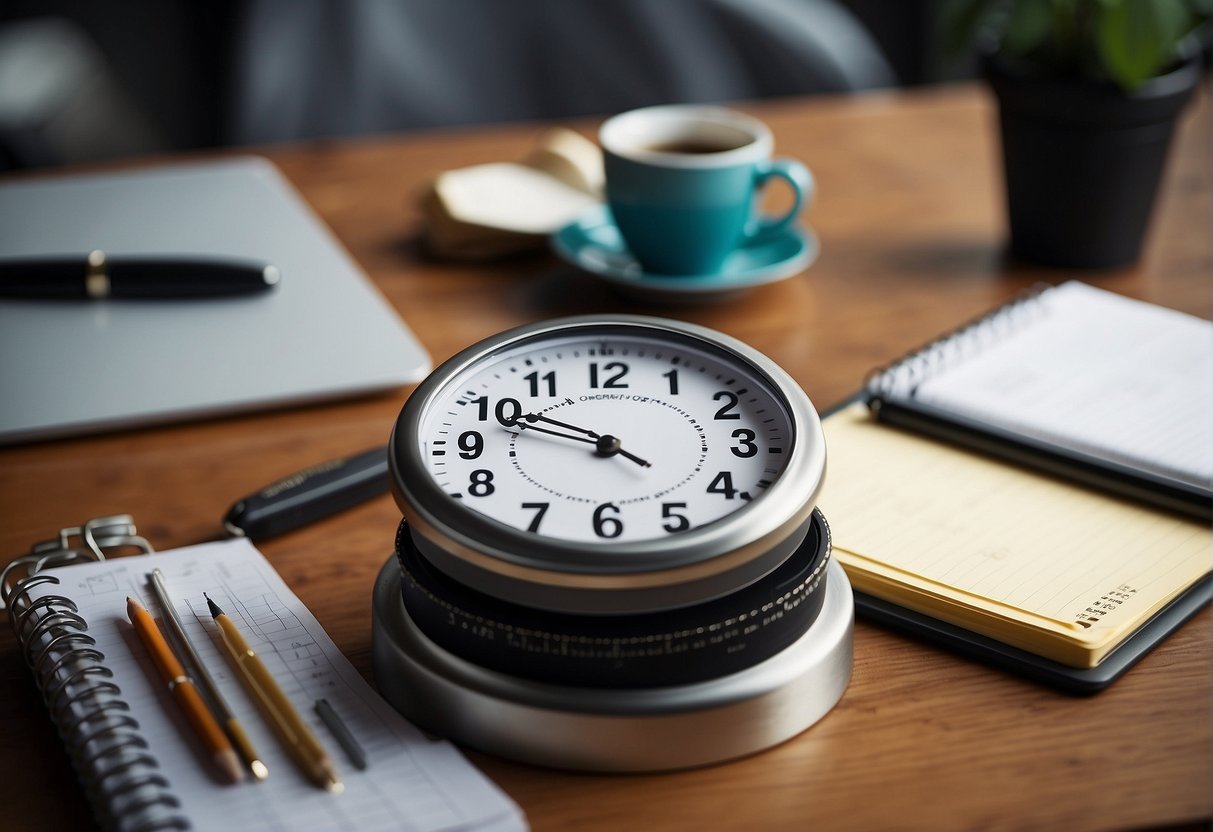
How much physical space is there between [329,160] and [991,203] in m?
0.70

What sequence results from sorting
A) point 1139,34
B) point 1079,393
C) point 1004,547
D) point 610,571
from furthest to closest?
1. point 1139,34
2. point 1079,393
3. point 1004,547
4. point 610,571

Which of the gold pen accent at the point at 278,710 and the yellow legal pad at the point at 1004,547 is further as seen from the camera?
the yellow legal pad at the point at 1004,547

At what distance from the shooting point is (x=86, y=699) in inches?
23.0

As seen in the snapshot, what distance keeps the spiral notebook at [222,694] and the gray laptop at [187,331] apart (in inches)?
7.0

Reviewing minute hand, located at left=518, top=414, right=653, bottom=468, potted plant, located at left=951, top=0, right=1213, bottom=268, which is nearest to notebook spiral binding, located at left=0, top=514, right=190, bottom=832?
minute hand, located at left=518, top=414, right=653, bottom=468

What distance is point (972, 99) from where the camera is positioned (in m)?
1.56

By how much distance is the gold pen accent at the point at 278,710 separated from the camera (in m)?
0.54

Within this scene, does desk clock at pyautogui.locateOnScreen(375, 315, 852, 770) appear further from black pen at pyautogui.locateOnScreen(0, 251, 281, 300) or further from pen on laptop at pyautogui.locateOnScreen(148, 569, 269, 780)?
black pen at pyautogui.locateOnScreen(0, 251, 281, 300)

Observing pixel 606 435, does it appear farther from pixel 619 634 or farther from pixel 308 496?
pixel 308 496

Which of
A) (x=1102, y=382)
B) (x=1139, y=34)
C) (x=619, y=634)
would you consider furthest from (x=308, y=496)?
(x=1139, y=34)

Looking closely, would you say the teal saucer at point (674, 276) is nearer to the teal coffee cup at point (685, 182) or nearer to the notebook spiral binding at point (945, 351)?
the teal coffee cup at point (685, 182)

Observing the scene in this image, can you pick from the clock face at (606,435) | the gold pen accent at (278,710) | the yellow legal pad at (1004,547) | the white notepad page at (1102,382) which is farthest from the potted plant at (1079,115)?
the gold pen accent at (278,710)

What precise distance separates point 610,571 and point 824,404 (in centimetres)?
42

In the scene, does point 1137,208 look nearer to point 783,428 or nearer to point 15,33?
point 783,428
